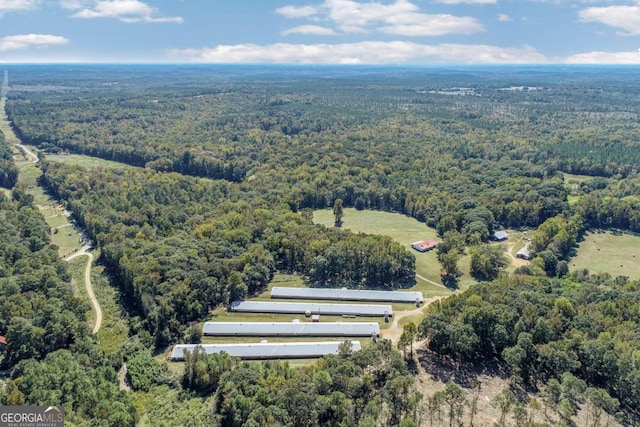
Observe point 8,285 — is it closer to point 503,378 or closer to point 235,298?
point 235,298

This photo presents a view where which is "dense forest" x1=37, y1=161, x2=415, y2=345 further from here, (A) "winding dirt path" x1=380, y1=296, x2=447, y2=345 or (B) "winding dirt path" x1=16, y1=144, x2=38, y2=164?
(B) "winding dirt path" x1=16, y1=144, x2=38, y2=164

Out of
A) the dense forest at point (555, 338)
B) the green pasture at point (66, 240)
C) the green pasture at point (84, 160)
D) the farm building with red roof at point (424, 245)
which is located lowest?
the green pasture at point (66, 240)

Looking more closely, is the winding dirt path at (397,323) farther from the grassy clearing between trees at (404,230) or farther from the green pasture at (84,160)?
the green pasture at (84,160)

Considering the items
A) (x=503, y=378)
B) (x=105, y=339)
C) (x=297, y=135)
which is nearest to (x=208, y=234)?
(x=105, y=339)

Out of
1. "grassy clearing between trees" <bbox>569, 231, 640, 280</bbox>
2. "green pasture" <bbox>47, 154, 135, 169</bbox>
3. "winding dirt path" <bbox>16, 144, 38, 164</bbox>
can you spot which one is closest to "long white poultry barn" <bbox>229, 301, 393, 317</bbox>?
"grassy clearing between trees" <bbox>569, 231, 640, 280</bbox>

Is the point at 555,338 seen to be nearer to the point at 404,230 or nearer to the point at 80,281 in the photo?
the point at 404,230

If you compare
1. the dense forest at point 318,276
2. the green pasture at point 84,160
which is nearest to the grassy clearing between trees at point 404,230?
the dense forest at point 318,276

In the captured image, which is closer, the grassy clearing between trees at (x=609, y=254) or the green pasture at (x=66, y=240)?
the grassy clearing between trees at (x=609, y=254)
